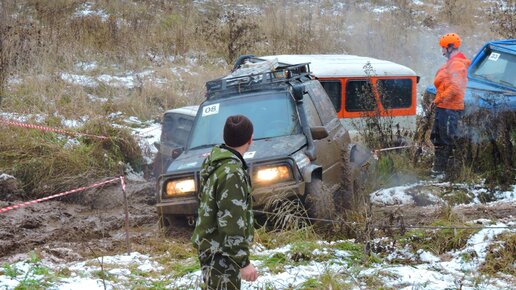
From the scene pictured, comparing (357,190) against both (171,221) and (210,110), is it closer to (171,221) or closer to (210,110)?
(210,110)

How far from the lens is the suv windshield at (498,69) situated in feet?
36.3

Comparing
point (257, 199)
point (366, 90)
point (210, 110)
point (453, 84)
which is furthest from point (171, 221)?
point (453, 84)

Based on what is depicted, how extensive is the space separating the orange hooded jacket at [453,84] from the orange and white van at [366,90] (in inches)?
32.6

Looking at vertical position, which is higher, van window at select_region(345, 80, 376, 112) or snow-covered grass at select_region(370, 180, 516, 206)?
van window at select_region(345, 80, 376, 112)

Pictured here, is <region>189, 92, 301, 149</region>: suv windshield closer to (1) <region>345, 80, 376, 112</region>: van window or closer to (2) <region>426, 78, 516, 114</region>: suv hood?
(2) <region>426, 78, 516, 114</region>: suv hood

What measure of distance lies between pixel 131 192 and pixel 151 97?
4389mm

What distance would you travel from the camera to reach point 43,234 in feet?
26.2

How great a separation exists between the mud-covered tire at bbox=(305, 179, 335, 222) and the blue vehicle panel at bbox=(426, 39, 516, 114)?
12.1ft

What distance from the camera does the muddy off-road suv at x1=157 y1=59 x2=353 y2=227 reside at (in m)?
6.87

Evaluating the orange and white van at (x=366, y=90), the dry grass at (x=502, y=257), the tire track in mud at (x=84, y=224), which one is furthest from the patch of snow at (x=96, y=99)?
the dry grass at (x=502, y=257)

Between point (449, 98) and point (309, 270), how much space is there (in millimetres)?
5479

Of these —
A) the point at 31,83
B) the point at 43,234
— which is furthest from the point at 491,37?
the point at 43,234

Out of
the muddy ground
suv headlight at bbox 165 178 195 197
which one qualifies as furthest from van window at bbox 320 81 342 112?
suv headlight at bbox 165 178 195 197

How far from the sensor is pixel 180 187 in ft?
23.1
